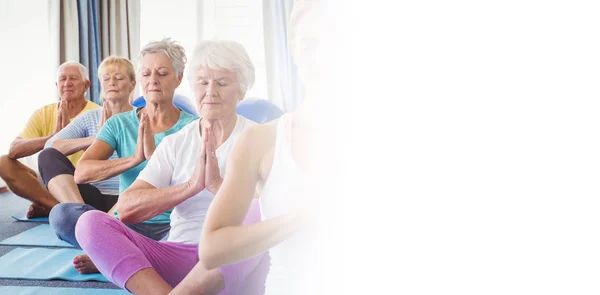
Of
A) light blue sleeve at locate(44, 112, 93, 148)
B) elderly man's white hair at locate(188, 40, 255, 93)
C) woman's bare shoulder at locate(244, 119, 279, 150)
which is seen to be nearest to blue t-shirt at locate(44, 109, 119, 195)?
light blue sleeve at locate(44, 112, 93, 148)

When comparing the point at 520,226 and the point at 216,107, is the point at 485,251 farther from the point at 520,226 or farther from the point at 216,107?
the point at 216,107

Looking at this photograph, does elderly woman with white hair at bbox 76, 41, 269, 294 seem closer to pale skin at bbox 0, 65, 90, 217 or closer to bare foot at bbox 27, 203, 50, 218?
pale skin at bbox 0, 65, 90, 217

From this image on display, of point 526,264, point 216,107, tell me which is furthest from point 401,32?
point 216,107

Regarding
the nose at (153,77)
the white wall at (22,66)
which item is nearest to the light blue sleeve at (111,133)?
the nose at (153,77)

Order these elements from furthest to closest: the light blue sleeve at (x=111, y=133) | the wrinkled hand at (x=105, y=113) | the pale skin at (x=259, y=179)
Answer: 1. the wrinkled hand at (x=105, y=113)
2. the light blue sleeve at (x=111, y=133)
3. the pale skin at (x=259, y=179)

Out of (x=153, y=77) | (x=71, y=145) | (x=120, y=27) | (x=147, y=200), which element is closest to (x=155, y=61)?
(x=153, y=77)

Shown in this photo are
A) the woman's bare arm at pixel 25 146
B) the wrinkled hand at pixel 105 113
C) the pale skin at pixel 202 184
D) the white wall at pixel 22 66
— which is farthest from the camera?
the white wall at pixel 22 66

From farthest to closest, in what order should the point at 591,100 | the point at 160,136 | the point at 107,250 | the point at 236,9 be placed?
the point at 236,9
the point at 160,136
the point at 107,250
the point at 591,100

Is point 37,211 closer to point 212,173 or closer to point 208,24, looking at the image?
point 208,24

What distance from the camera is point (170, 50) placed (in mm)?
851

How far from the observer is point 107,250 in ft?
2.19

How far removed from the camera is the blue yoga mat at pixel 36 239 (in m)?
1.20

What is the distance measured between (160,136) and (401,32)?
559 millimetres

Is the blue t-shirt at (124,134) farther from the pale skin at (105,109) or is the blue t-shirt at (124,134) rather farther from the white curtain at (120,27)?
the white curtain at (120,27)
